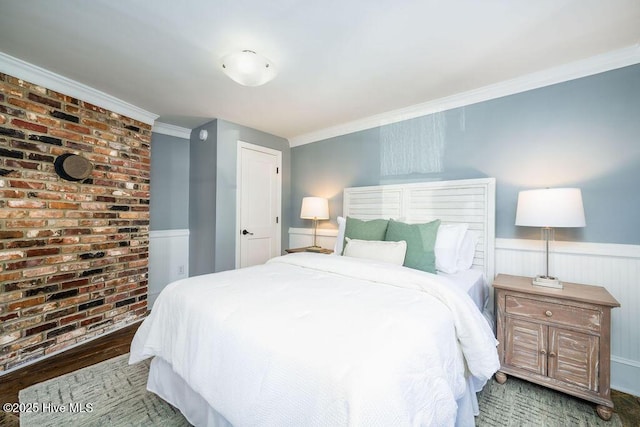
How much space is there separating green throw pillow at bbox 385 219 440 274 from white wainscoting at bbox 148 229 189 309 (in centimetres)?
282

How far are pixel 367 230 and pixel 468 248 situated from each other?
0.90m

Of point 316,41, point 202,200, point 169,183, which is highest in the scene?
point 316,41

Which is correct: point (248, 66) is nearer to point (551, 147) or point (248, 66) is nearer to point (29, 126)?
point (29, 126)

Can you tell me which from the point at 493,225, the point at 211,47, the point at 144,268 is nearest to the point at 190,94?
the point at 211,47

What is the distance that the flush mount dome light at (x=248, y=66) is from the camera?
6.02ft

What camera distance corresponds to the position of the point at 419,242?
2158mm

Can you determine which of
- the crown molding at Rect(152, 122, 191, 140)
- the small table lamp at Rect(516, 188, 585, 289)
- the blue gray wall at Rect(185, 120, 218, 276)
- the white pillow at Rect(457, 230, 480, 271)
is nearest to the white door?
the blue gray wall at Rect(185, 120, 218, 276)

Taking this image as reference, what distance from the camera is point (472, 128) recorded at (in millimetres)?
2543

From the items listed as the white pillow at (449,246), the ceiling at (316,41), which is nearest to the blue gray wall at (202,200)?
the ceiling at (316,41)

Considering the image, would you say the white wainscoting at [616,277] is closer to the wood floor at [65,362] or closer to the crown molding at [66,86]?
the wood floor at [65,362]

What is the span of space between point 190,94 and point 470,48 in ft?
7.90

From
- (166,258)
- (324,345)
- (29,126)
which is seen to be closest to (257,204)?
(166,258)

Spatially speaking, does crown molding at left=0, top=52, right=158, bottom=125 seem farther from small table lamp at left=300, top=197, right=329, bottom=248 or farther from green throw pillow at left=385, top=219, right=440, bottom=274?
green throw pillow at left=385, top=219, right=440, bottom=274

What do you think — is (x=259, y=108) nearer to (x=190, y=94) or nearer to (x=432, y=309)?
(x=190, y=94)
